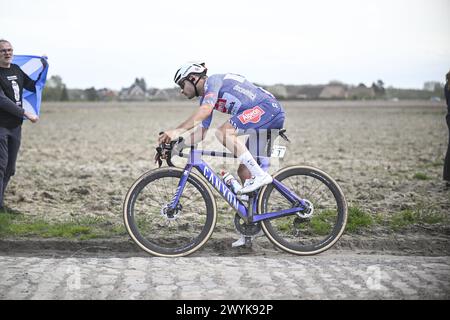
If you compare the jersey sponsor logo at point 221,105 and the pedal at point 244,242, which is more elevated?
the jersey sponsor logo at point 221,105

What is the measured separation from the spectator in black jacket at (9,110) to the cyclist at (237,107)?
2605mm

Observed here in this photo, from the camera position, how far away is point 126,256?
19.8 feet

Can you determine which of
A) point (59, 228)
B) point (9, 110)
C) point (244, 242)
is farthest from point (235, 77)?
point (9, 110)

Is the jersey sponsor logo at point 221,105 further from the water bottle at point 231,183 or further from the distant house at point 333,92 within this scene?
the distant house at point 333,92

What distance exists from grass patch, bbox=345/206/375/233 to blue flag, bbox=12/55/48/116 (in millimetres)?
4851

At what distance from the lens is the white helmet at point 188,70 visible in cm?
577

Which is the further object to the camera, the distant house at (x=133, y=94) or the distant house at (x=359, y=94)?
the distant house at (x=359, y=94)

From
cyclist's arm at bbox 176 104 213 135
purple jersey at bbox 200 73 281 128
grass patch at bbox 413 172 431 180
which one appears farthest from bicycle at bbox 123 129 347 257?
grass patch at bbox 413 172 431 180

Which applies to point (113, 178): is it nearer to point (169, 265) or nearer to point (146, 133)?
point (169, 265)

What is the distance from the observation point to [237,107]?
19.0 ft

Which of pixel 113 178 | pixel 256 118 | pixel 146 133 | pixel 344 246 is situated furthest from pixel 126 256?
pixel 146 133

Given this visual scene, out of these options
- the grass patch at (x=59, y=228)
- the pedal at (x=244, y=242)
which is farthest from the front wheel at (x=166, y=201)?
the grass patch at (x=59, y=228)

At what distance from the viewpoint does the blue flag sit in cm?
784
